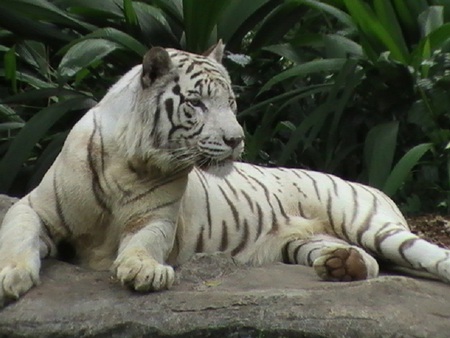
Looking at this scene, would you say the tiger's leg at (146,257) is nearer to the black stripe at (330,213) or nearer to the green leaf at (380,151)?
the black stripe at (330,213)

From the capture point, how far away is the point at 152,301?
3811 mm

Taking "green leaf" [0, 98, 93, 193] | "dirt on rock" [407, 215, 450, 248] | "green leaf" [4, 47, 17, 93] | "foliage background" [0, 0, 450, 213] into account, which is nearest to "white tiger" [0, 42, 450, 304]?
"dirt on rock" [407, 215, 450, 248]

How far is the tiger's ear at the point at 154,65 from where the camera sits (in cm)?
438

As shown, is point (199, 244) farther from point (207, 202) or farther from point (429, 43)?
point (429, 43)

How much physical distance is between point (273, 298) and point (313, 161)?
3788mm

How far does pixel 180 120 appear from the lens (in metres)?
4.39

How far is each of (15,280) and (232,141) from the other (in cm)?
96

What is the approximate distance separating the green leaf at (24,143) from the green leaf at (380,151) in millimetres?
1884

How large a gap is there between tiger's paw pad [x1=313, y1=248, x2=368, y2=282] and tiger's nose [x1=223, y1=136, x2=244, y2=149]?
Answer: 534 mm

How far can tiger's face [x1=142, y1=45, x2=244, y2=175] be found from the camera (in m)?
4.32

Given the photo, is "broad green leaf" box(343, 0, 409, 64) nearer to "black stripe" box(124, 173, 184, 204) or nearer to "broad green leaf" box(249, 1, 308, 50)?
"broad green leaf" box(249, 1, 308, 50)

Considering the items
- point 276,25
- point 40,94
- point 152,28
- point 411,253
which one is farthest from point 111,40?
point 411,253

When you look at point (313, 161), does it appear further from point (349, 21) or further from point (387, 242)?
point (387, 242)

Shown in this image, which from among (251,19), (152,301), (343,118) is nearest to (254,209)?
(152,301)
